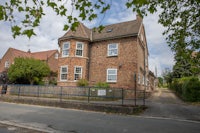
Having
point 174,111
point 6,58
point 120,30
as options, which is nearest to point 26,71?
point 120,30

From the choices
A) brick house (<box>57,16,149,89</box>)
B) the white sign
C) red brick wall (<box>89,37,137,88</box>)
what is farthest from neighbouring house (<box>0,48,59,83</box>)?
the white sign

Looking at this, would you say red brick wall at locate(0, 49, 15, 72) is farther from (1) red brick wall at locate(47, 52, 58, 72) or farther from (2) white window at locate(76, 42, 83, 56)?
(2) white window at locate(76, 42, 83, 56)

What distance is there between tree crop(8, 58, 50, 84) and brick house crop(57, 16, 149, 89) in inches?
214

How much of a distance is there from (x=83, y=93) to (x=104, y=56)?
9.17 metres

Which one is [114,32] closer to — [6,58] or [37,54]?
[37,54]

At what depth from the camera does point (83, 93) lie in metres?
16.1

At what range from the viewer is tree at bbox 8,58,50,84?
27.4 metres

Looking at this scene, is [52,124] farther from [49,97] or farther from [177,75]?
[177,75]

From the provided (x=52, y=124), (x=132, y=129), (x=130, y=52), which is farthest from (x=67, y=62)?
(x=132, y=129)

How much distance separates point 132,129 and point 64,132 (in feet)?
9.06

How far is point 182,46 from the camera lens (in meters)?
9.81

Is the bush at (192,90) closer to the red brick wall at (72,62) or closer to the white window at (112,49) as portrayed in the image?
the white window at (112,49)

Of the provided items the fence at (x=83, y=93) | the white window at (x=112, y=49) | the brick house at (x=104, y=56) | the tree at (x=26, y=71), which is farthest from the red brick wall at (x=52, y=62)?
the white window at (x=112, y=49)

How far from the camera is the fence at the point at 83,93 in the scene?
1489 cm
